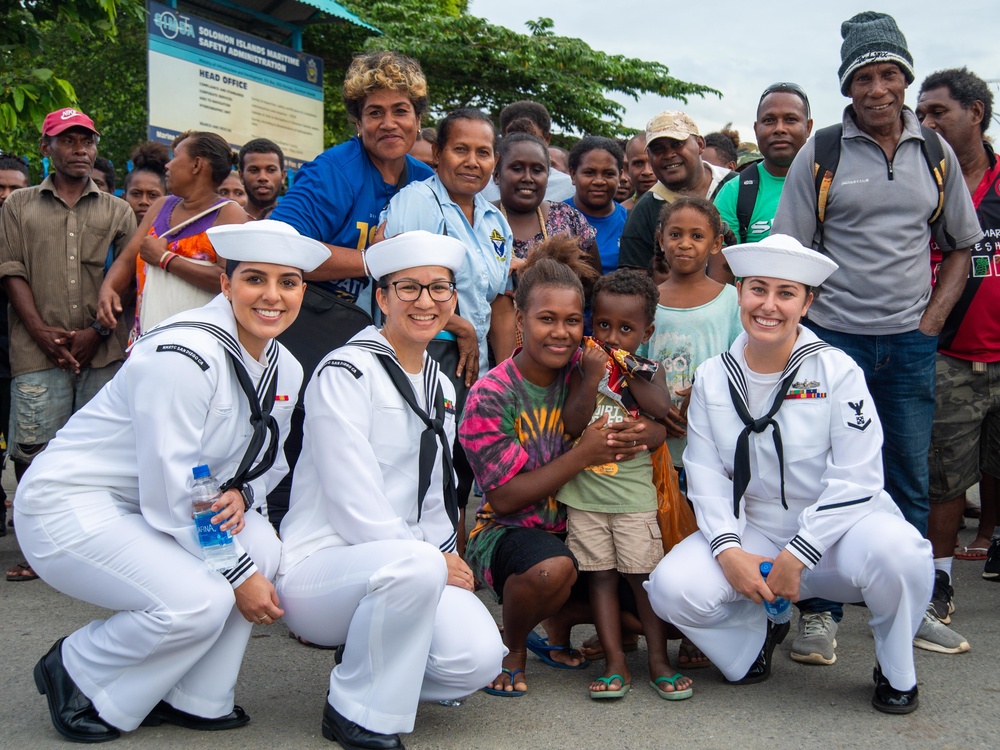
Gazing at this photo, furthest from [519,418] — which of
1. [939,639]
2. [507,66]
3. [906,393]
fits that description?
[507,66]

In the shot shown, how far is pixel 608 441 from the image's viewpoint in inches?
159

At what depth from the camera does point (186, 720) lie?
3.47 m

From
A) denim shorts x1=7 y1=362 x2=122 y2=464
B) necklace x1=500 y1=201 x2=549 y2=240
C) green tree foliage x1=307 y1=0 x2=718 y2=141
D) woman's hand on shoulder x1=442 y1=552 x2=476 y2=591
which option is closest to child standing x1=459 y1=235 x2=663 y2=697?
woman's hand on shoulder x1=442 y1=552 x2=476 y2=591

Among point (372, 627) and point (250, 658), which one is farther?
point (250, 658)

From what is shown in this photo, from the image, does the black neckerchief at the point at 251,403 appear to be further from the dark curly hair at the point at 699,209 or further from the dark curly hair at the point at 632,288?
the dark curly hair at the point at 699,209

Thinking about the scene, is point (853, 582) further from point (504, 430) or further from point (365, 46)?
point (365, 46)

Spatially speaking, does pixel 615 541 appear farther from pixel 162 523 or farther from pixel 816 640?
pixel 162 523

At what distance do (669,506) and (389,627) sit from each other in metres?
1.49

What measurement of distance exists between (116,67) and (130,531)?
19033 mm

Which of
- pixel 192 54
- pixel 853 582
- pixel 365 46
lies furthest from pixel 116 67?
pixel 853 582

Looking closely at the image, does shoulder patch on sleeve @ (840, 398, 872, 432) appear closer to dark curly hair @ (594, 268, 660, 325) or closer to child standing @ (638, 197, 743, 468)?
child standing @ (638, 197, 743, 468)

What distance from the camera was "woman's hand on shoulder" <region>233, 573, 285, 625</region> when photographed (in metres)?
3.37

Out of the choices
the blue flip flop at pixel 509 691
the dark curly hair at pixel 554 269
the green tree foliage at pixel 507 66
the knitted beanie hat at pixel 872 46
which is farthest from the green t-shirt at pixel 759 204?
the green tree foliage at pixel 507 66

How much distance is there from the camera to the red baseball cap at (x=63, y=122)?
6066 mm
